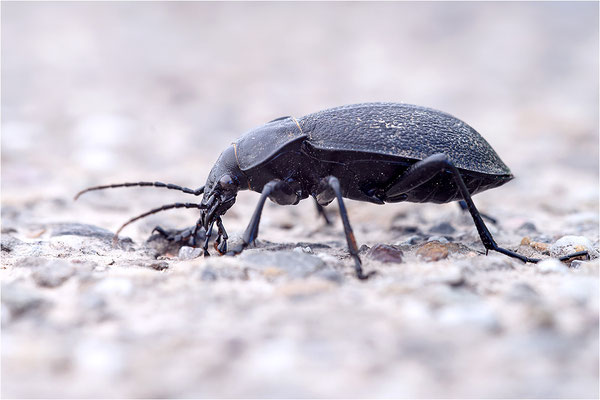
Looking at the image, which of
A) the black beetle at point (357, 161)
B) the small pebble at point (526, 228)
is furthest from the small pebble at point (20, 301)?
the small pebble at point (526, 228)

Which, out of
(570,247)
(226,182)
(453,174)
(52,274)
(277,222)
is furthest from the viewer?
(277,222)

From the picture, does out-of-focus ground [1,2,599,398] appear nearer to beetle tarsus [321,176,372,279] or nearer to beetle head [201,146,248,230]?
beetle tarsus [321,176,372,279]

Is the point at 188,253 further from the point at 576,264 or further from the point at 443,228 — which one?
the point at 576,264

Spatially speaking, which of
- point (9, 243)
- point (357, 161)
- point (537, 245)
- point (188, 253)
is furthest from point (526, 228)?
point (9, 243)

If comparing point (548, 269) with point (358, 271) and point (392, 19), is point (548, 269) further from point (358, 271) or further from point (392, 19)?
point (392, 19)

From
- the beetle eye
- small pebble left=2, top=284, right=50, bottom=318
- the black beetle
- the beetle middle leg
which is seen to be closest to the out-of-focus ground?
small pebble left=2, top=284, right=50, bottom=318
